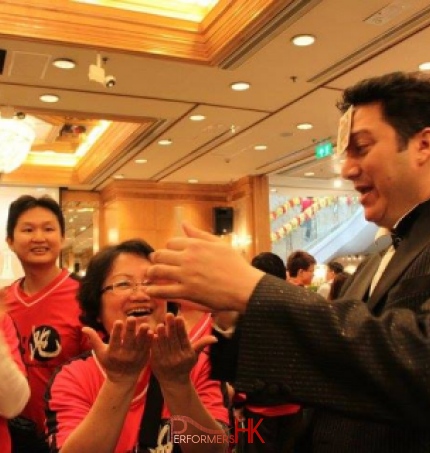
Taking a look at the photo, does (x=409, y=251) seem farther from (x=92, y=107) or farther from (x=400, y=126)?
(x=92, y=107)

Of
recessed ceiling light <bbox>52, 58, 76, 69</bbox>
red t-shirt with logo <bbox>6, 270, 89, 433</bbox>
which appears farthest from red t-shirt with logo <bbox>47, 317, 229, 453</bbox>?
recessed ceiling light <bbox>52, 58, 76, 69</bbox>

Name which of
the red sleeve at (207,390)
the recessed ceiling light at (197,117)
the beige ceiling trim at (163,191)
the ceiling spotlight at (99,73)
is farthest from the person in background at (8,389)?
the beige ceiling trim at (163,191)

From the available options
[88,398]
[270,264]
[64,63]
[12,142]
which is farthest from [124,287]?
[12,142]

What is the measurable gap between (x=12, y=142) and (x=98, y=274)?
4334 mm

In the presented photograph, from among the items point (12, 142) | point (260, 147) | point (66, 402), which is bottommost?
point (66, 402)

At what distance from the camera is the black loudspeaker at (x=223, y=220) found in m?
9.91

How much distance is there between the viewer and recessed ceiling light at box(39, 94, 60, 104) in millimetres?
5305

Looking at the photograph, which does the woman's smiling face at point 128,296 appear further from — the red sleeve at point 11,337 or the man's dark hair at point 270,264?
the man's dark hair at point 270,264

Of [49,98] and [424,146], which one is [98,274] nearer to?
[424,146]

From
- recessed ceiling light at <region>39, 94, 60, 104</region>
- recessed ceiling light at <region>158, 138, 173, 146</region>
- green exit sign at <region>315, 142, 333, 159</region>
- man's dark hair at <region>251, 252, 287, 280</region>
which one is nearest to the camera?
man's dark hair at <region>251, 252, 287, 280</region>

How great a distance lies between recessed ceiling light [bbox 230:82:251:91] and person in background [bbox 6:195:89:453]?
2.94 meters

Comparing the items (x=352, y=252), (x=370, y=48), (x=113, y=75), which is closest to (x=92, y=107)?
(x=113, y=75)

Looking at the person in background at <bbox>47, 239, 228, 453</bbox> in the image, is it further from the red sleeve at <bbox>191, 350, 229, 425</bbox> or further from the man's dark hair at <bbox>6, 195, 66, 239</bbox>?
the man's dark hair at <bbox>6, 195, 66, 239</bbox>

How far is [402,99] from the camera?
118 centimetres
